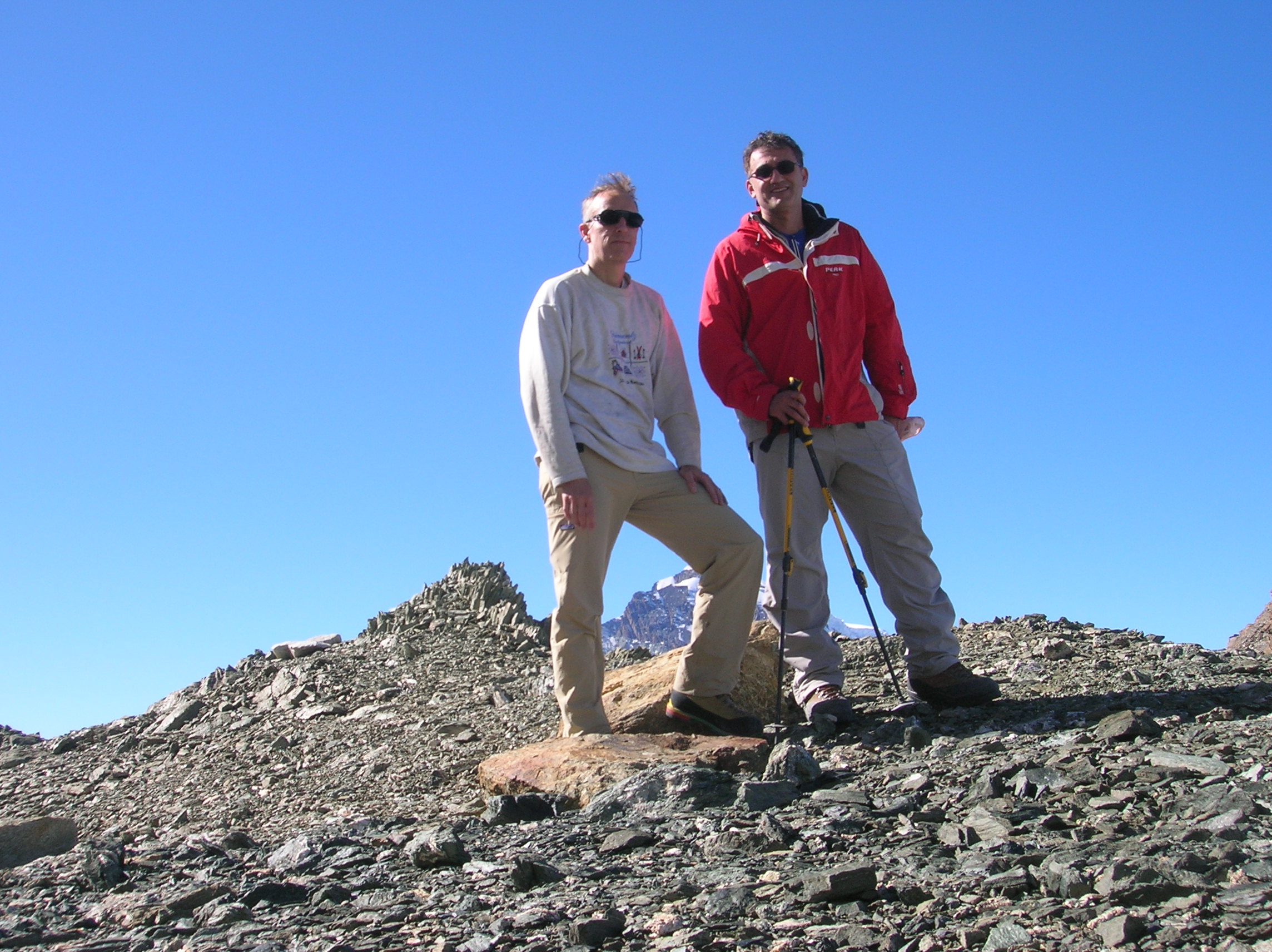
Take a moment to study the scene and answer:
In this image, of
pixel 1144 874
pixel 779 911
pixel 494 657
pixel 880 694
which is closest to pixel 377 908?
pixel 779 911

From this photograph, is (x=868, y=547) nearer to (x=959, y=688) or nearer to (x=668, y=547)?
(x=959, y=688)

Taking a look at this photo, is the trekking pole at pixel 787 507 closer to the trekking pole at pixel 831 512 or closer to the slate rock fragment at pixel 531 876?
the trekking pole at pixel 831 512

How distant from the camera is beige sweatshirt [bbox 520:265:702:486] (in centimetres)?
689

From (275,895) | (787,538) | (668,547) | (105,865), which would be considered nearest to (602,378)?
(668,547)

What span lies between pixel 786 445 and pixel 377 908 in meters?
4.04

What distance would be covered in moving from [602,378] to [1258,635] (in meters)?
9.90

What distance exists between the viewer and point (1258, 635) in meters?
13.1

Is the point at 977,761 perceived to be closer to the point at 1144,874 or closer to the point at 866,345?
the point at 1144,874

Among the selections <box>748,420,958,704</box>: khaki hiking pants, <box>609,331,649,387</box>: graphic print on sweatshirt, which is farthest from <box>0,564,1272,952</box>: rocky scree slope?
<box>609,331,649,387</box>: graphic print on sweatshirt

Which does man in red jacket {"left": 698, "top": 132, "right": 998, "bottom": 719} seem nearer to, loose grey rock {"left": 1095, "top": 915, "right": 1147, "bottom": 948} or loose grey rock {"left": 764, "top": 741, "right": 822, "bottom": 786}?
loose grey rock {"left": 764, "top": 741, "right": 822, "bottom": 786}

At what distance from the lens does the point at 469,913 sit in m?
4.34

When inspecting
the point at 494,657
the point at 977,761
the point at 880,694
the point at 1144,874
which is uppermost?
the point at 494,657

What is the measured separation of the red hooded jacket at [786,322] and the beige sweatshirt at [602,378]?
33 cm

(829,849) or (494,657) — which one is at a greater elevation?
(494,657)
